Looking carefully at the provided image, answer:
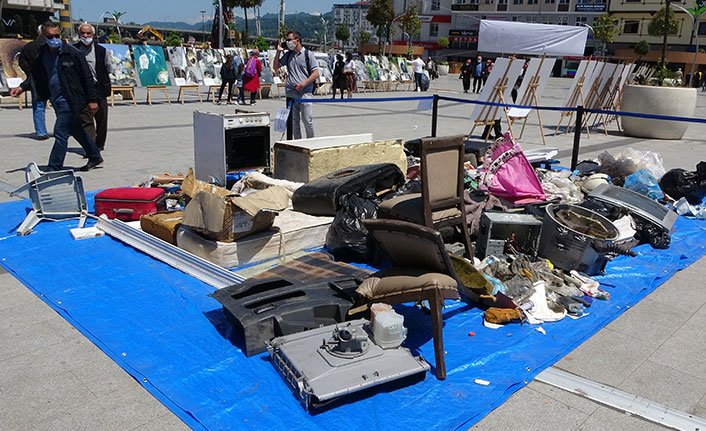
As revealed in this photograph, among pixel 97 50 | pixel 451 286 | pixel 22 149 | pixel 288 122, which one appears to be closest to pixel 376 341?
pixel 451 286

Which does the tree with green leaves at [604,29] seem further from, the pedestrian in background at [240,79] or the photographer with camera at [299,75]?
the photographer with camera at [299,75]

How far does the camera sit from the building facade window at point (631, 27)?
57594 millimetres

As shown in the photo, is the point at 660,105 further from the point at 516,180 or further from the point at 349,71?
the point at 349,71

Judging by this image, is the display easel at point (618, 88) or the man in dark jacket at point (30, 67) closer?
the man in dark jacket at point (30, 67)

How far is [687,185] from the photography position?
717cm

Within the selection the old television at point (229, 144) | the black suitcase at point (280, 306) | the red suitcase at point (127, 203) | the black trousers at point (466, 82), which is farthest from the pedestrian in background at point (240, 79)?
the black suitcase at point (280, 306)

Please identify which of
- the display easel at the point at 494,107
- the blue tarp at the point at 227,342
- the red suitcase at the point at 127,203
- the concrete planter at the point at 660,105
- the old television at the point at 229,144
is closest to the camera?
the blue tarp at the point at 227,342

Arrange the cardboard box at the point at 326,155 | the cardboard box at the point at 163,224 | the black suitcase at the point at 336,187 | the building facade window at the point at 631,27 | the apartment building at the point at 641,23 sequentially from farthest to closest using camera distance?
the building facade window at the point at 631,27 → the apartment building at the point at 641,23 → the cardboard box at the point at 326,155 → the black suitcase at the point at 336,187 → the cardboard box at the point at 163,224

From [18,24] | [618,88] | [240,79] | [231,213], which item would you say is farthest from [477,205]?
[18,24]

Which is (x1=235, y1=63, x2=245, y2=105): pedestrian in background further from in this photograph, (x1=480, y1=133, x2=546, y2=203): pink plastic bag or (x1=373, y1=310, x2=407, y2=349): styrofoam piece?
(x1=373, y1=310, x2=407, y2=349): styrofoam piece

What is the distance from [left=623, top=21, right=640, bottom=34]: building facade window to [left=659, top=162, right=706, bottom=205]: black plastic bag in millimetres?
58894

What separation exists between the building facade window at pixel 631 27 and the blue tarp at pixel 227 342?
2416 inches

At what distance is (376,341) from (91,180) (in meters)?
5.72

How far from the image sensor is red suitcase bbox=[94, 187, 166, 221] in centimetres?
581
